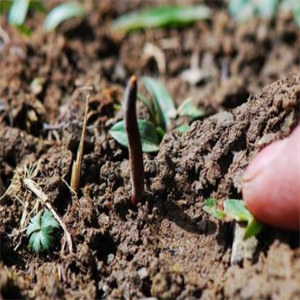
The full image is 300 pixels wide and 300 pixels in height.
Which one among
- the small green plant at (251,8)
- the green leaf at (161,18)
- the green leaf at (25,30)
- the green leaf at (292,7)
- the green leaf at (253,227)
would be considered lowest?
the green leaf at (253,227)

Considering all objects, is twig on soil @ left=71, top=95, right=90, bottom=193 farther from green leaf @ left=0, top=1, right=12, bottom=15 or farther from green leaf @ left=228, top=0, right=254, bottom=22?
green leaf @ left=228, top=0, right=254, bottom=22

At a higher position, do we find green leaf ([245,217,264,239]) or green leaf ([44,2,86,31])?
green leaf ([44,2,86,31])

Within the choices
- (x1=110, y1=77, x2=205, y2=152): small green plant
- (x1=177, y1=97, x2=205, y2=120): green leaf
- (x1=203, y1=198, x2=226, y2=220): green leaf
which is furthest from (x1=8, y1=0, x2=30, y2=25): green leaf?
(x1=203, y1=198, x2=226, y2=220): green leaf

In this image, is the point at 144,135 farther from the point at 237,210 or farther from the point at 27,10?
the point at 27,10

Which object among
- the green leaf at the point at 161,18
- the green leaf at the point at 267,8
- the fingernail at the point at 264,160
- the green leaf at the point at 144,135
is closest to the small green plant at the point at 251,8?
the green leaf at the point at 267,8

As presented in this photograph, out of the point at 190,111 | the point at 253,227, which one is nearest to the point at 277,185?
the point at 253,227

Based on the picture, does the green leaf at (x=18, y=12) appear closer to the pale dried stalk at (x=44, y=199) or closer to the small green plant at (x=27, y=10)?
the small green plant at (x=27, y=10)
